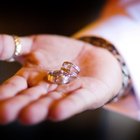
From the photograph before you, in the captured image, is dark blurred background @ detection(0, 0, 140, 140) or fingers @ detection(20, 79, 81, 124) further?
dark blurred background @ detection(0, 0, 140, 140)

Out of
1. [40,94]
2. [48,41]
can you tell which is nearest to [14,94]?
[40,94]

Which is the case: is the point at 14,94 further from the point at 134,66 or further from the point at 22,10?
the point at 22,10

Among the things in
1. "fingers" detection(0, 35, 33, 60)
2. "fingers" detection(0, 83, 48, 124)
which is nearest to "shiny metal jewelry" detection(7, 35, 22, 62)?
"fingers" detection(0, 35, 33, 60)

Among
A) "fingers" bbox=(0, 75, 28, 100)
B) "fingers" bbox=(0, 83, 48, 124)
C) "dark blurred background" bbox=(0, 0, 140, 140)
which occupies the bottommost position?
"dark blurred background" bbox=(0, 0, 140, 140)

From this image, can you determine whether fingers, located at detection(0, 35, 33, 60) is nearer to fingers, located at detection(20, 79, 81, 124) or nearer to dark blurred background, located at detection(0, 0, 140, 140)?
dark blurred background, located at detection(0, 0, 140, 140)

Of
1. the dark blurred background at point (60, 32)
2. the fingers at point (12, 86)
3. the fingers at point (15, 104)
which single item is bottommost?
the dark blurred background at point (60, 32)

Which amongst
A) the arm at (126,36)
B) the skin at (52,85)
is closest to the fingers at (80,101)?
the skin at (52,85)

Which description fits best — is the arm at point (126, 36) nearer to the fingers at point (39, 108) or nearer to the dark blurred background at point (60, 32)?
the dark blurred background at point (60, 32)
